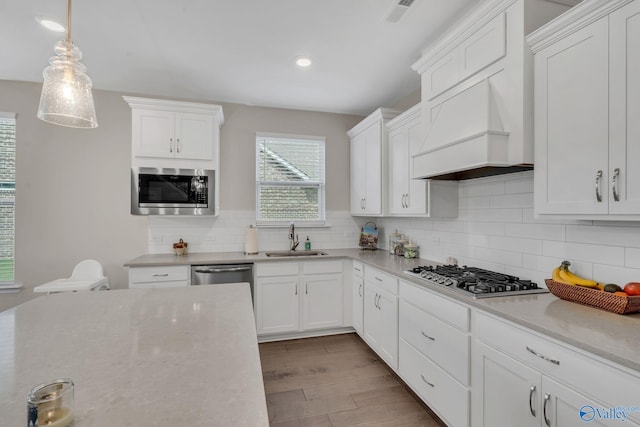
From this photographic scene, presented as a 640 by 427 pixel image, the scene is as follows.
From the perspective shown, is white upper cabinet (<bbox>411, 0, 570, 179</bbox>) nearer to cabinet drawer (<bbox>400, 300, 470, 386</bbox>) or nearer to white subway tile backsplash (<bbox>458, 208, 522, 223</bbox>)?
white subway tile backsplash (<bbox>458, 208, 522, 223</bbox>)

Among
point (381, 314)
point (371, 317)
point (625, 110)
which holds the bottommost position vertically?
point (371, 317)

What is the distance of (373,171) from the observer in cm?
352

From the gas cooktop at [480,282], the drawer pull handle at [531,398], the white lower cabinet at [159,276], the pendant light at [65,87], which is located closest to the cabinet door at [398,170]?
the gas cooktop at [480,282]

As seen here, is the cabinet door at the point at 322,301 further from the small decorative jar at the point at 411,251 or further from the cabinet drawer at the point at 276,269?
the small decorative jar at the point at 411,251

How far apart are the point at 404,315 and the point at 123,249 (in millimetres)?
3144

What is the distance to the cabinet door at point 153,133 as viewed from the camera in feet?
10.4

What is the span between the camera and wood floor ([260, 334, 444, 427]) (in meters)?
2.11

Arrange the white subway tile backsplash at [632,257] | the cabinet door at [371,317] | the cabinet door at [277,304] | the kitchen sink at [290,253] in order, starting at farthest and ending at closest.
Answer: the kitchen sink at [290,253]
the cabinet door at [277,304]
the cabinet door at [371,317]
the white subway tile backsplash at [632,257]

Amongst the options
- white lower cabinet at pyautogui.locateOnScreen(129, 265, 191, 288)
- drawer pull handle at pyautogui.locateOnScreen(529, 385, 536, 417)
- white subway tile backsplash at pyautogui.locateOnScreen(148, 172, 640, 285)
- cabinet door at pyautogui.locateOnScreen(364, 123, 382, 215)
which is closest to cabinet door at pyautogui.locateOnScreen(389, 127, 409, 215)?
cabinet door at pyautogui.locateOnScreen(364, 123, 382, 215)

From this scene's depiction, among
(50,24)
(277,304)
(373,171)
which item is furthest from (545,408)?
(50,24)

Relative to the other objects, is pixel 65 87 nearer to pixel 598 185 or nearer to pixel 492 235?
pixel 598 185

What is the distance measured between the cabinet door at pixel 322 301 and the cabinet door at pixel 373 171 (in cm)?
89

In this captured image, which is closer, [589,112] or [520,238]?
[589,112]

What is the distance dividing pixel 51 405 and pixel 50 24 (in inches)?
112
